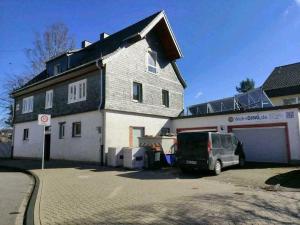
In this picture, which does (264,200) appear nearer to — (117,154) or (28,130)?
(117,154)

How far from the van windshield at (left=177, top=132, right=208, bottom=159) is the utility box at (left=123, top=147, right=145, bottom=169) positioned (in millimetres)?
2846

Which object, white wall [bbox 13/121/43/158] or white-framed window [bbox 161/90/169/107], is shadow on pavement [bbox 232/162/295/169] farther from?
white wall [bbox 13/121/43/158]

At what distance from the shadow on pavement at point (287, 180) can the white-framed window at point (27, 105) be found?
21596 millimetres

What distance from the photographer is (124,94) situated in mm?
19625

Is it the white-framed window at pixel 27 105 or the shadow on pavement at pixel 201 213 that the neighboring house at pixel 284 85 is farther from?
the shadow on pavement at pixel 201 213

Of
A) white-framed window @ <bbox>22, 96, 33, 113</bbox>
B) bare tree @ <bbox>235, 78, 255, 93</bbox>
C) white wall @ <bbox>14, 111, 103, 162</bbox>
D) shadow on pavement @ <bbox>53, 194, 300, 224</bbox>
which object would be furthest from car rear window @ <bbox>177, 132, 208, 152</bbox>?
bare tree @ <bbox>235, 78, 255, 93</bbox>

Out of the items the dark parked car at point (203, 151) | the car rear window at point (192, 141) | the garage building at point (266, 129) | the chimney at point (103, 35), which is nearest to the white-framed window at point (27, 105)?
the chimney at point (103, 35)

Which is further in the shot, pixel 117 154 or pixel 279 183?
pixel 117 154

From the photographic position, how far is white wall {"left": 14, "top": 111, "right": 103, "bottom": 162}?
18241mm

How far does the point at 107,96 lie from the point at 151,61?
645cm

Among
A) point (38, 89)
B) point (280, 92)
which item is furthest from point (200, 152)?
point (280, 92)

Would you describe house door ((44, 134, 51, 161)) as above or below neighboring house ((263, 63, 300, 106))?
below

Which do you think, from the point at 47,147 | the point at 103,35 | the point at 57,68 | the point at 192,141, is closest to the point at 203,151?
the point at 192,141

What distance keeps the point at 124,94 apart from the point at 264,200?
43.2 ft
